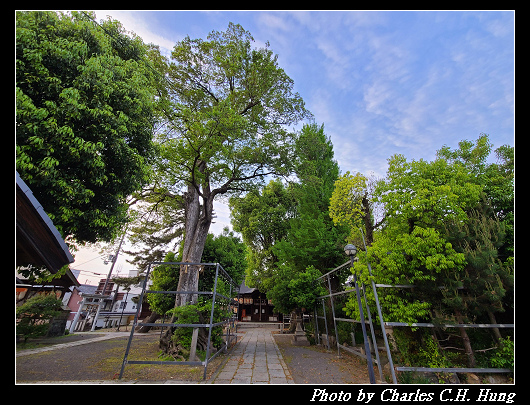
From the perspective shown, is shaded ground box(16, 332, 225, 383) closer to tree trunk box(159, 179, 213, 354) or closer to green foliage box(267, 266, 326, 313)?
tree trunk box(159, 179, 213, 354)

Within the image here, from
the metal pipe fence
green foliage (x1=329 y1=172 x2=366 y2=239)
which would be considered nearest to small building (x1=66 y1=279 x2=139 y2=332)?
the metal pipe fence

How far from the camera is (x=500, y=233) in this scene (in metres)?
4.70

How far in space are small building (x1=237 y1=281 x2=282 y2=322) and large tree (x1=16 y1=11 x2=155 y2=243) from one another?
23.6 m

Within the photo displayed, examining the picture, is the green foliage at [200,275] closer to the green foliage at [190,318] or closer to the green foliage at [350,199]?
the green foliage at [190,318]

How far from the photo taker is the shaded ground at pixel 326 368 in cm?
464

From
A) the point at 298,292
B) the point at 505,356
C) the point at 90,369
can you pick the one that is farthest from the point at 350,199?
the point at 90,369

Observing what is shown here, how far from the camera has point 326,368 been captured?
5633 millimetres

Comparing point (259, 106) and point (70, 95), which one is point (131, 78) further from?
point (259, 106)

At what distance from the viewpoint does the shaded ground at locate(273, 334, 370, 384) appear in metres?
4.64

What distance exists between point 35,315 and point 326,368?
1150 centimetres
